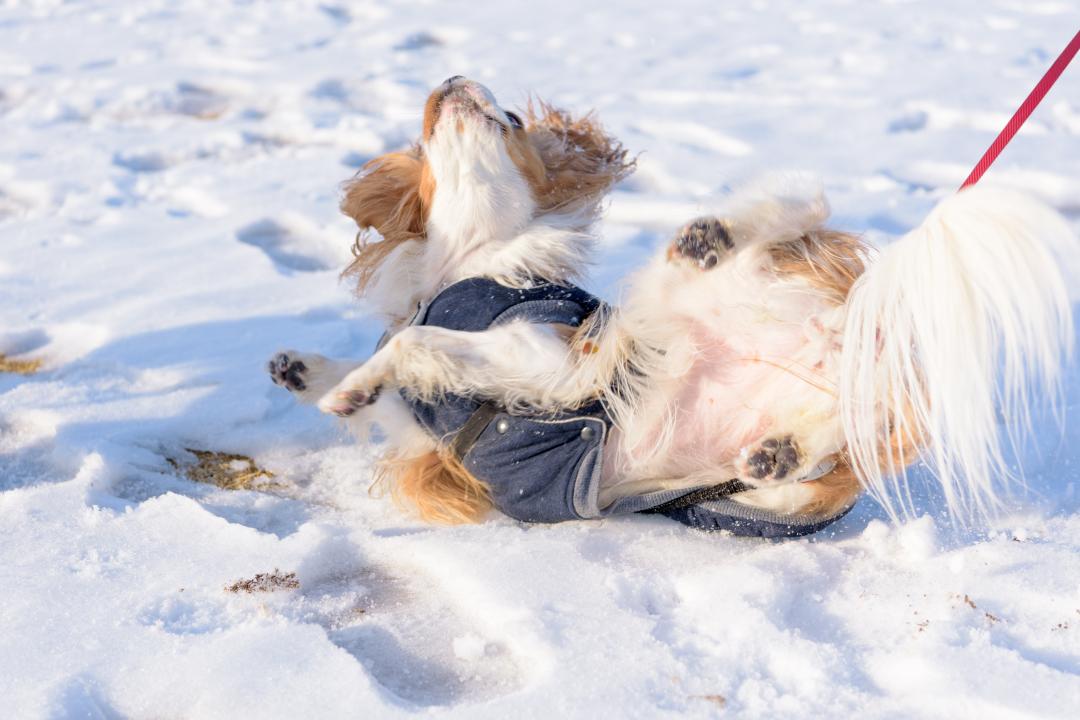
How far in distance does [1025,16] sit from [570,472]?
5.44m

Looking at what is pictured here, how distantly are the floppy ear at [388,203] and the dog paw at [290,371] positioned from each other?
1.12 ft

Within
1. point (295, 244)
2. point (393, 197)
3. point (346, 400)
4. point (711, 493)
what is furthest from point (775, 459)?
point (295, 244)

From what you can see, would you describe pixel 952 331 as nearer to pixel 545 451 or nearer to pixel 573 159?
pixel 545 451

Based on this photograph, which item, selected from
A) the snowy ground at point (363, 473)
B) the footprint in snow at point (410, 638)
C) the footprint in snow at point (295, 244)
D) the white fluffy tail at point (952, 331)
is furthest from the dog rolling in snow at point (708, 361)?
the footprint in snow at point (295, 244)

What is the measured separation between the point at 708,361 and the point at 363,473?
2.84 feet

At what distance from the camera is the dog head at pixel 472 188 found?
2477 mm

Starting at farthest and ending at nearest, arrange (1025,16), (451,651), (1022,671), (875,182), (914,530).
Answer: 1. (1025,16)
2. (875,182)
3. (914,530)
4. (451,651)
5. (1022,671)

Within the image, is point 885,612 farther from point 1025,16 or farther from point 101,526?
point 1025,16

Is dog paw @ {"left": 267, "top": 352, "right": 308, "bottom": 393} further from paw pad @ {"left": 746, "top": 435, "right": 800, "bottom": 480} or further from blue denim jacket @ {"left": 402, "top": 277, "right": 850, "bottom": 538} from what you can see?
paw pad @ {"left": 746, "top": 435, "right": 800, "bottom": 480}

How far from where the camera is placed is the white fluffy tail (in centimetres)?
168

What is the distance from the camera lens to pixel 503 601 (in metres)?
1.84

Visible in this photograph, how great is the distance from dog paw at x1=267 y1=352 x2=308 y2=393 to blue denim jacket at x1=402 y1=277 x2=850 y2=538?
11.0 inches

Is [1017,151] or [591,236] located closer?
[591,236]

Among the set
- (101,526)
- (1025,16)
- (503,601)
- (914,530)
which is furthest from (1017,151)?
(101,526)
